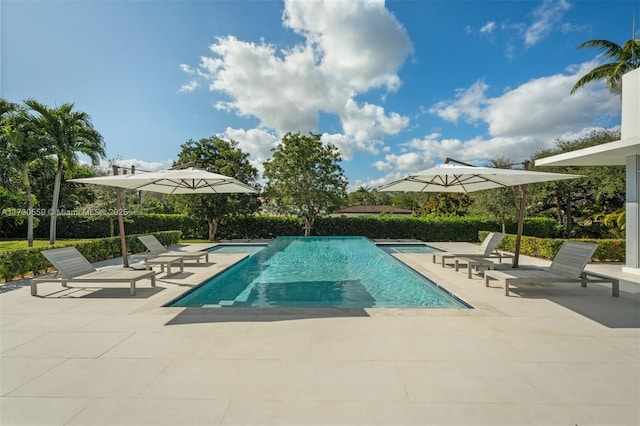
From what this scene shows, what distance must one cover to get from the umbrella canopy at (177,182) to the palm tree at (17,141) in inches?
347

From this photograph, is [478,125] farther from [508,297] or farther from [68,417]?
[68,417]

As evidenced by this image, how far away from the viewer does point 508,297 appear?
22.1 feet

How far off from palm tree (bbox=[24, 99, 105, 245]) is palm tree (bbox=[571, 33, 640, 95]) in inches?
1142

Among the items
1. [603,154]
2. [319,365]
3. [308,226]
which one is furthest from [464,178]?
[308,226]

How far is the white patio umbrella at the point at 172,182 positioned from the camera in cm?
793

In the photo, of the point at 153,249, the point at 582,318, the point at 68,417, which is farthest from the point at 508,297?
the point at 153,249

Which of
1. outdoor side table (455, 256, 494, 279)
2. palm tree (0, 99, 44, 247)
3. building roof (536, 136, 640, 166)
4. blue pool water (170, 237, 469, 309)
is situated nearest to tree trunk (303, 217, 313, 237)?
blue pool water (170, 237, 469, 309)

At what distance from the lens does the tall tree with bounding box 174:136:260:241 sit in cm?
2075

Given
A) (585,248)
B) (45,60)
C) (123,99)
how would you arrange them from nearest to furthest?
1. (585,248)
2. (45,60)
3. (123,99)

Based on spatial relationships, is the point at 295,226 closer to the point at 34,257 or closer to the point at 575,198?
the point at 34,257

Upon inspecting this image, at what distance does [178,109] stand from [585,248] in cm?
1581

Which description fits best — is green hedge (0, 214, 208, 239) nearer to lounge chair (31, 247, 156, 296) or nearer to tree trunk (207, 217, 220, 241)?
tree trunk (207, 217, 220, 241)

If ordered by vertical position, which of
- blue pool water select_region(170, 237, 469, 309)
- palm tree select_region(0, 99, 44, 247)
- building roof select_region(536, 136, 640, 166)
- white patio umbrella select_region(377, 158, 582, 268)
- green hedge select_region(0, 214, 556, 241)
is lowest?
blue pool water select_region(170, 237, 469, 309)

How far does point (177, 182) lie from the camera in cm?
1127
